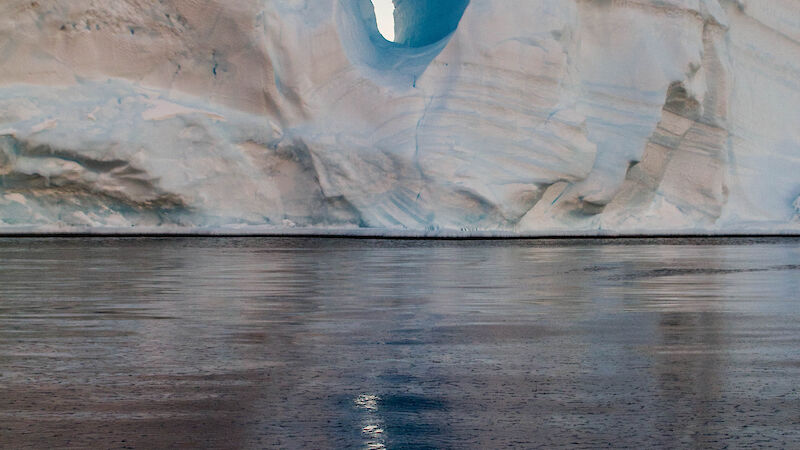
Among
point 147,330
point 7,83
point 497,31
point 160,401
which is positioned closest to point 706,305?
point 147,330

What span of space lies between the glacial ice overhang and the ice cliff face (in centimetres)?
6

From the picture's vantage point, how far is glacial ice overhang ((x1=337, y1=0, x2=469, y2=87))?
698 inches

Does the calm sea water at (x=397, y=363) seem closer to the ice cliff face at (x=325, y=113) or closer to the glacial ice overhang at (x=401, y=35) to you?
the ice cliff face at (x=325, y=113)

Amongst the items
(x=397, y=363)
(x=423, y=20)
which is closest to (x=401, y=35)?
(x=423, y=20)

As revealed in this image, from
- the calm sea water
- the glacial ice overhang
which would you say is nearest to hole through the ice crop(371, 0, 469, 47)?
the glacial ice overhang

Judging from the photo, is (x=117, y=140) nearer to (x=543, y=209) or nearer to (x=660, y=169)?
(x=543, y=209)

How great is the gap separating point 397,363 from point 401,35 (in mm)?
19003

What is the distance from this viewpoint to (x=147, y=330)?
175 inches

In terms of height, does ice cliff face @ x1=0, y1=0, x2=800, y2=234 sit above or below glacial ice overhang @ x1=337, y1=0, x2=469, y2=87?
below

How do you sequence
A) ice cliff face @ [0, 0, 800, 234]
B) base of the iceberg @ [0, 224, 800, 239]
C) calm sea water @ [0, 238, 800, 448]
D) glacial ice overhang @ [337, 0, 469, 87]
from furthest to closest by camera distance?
glacial ice overhang @ [337, 0, 469, 87] < ice cliff face @ [0, 0, 800, 234] < base of the iceberg @ [0, 224, 800, 239] < calm sea water @ [0, 238, 800, 448]

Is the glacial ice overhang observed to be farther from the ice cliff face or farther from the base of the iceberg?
the base of the iceberg

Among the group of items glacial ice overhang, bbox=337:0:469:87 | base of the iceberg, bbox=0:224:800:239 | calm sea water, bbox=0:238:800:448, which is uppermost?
glacial ice overhang, bbox=337:0:469:87

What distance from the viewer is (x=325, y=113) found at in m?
17.3

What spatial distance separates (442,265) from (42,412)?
7666 millimetres
